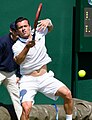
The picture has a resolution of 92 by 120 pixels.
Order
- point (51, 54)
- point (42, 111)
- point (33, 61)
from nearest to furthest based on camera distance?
1. point (33, 61)
2. point (42, 111)
3. point (51, 54)

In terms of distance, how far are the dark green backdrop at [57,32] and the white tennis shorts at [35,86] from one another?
1.39 meters

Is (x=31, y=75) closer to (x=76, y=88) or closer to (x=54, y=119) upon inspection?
(x=54, y=119)

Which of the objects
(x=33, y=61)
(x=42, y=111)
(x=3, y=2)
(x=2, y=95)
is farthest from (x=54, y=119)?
(x=3, y=2)

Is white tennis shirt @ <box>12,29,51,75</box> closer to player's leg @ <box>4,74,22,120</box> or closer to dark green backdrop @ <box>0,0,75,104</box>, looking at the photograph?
player's leg @ <box>4,74,22,120</box>

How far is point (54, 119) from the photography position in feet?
21.5

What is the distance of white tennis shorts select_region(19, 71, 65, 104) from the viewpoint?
5.41 meters

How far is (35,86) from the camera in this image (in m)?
5.46

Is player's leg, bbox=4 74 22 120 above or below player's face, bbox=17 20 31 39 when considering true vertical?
below

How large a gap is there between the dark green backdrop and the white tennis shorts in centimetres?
139

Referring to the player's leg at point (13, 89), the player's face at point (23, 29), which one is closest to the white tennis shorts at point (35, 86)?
the player's face at point (23, 29)

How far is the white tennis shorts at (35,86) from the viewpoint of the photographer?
17.8 feet

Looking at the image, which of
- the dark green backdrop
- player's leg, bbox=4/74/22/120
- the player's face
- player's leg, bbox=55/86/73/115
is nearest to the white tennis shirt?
the player's face

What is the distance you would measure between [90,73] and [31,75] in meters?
2.19

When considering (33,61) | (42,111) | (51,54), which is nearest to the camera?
(33,61)
